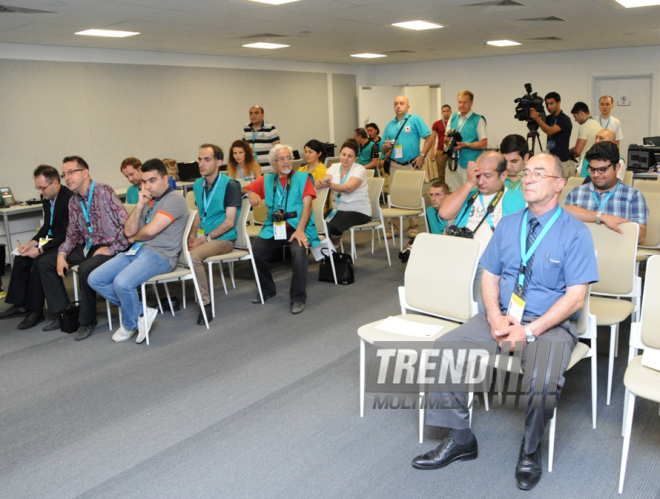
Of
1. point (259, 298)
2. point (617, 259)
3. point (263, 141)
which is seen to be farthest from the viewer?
point (263, 141)

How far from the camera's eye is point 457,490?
2.44 metres

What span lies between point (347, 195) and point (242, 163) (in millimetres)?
1218

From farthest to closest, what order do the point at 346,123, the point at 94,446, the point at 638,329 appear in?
1. the point at 346,123
2. the point at 94,446
3. the point at 638,329

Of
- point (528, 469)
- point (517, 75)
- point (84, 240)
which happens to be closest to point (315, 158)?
point (84, 240)

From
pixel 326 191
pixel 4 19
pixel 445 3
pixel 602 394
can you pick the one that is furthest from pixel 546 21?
pixel 4 19

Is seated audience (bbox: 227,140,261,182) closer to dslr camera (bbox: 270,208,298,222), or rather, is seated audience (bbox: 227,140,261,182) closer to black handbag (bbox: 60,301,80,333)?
dslr camera (bbox: 270,208,298,222)

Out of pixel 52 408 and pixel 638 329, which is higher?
pixel 638 329

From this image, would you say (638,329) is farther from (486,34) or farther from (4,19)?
(486,34)

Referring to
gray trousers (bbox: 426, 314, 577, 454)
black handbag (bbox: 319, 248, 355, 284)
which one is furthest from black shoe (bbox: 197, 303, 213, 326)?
gray trousers (bbox: 426, 314, 577, 454)

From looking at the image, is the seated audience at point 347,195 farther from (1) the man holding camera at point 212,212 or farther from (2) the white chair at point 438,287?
(2) the white chair at point 438,287

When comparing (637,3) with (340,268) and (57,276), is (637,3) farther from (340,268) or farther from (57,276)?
(57,276)

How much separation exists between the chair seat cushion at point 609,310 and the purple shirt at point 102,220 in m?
3.40

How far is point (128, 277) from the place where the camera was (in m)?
4.21

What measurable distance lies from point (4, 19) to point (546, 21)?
6.09 m
